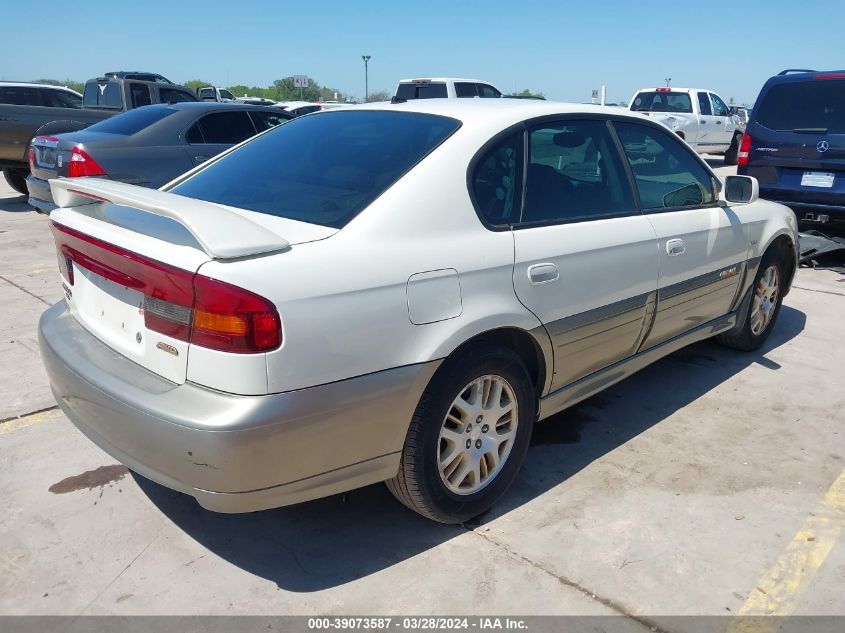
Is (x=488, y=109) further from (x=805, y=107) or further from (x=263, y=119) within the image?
(x=263, y=119)

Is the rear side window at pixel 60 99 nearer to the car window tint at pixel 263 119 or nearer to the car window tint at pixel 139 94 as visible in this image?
the car window tint at pixel 139 94

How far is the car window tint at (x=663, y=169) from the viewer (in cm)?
365

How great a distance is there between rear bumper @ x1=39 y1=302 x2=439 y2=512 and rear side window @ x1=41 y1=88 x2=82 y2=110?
467 inches

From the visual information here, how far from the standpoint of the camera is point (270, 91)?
65.1m

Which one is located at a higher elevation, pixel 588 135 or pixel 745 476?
pixel 588 135

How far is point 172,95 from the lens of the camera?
14.1m

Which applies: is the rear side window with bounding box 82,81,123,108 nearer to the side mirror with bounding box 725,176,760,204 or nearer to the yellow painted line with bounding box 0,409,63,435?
the yellow painted line with bounding box 0,409,63,435

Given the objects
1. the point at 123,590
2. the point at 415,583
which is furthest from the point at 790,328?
the point at 123,590

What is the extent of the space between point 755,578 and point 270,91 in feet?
222

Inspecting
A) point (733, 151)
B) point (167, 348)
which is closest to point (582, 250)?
point (167, 348)

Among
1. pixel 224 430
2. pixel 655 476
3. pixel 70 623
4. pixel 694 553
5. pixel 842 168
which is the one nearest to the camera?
pixel 224 430

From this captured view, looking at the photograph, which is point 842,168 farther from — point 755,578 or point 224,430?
point 224,430

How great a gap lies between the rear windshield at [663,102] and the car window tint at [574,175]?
15.0 metres

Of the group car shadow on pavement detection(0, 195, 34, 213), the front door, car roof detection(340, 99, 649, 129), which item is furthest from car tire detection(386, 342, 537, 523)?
car shadow on pavement detection(0, 195, 34, 213)
